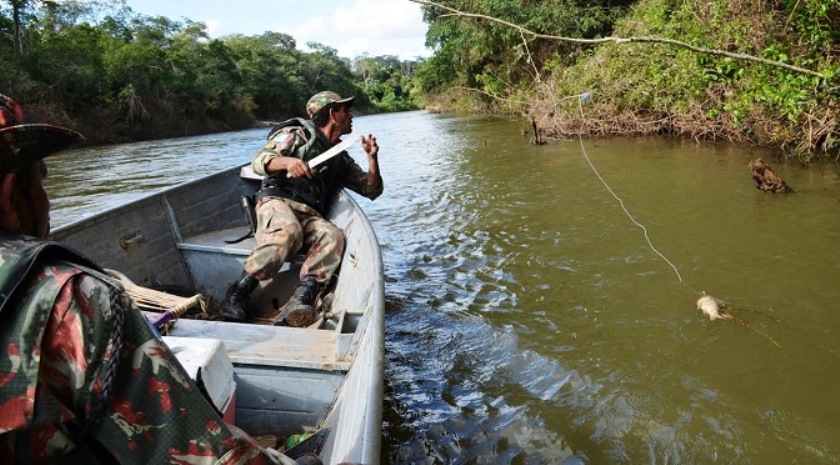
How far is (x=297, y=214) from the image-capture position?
430 cm

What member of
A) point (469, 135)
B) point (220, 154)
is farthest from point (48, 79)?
point (469, 135)

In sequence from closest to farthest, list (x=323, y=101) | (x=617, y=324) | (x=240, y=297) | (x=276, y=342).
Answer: (x=276, y=342) → (x=240, y=297) → (x=617, y=324) → (x=323, y=101)

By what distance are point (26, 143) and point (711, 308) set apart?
398 centimetres

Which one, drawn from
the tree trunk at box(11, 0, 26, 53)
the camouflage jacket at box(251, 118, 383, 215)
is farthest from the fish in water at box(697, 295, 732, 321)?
the tree trunk at box(11, 0, 26, 53)

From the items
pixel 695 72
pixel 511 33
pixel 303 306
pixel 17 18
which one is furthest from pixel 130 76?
pixel 303 306

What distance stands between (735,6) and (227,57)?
40083 millimetres

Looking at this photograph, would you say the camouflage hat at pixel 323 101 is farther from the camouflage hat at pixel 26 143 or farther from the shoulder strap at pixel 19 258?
the shoulder strap at pixel 19 258

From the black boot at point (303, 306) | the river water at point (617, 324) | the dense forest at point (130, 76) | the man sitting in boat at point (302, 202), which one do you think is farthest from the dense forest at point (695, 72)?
the dense forest at point (130, 76)

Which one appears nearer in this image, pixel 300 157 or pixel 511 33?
pixel 300 157

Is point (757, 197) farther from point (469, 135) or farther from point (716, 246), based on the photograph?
point (469, 135)

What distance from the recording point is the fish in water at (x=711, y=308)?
3902 mm

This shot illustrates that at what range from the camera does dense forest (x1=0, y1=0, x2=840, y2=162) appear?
791cm

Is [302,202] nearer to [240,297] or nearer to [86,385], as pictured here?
[240,297]

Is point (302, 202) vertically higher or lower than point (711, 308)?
higher
